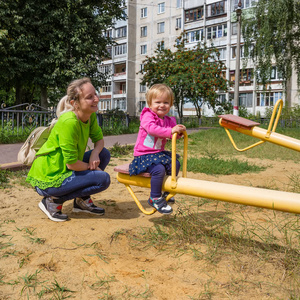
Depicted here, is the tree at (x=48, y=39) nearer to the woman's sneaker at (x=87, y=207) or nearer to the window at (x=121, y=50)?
the woman's sneaker at (x=87, y=207)

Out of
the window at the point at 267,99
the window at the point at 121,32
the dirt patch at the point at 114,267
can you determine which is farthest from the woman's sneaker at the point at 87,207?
the window at the point at 121,32

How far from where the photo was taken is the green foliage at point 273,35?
15.7 m

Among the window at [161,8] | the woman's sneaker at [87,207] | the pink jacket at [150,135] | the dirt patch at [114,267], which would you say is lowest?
the dirt patch at [114,267]

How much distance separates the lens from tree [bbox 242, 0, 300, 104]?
618 inches

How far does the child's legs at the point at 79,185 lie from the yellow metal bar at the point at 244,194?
0.82 metres

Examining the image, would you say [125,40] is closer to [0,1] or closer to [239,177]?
[0,1]

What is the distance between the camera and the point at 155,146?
247cm

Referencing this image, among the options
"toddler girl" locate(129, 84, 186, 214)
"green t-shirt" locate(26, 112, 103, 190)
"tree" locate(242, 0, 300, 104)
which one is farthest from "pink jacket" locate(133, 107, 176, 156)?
"tree" locate(242, 0, 300, 104)

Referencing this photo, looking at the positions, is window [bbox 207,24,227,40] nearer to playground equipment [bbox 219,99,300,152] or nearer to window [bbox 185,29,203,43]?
window [bbox 185,29,203,43]

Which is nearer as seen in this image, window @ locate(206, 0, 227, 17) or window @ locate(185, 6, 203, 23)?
window @ locate(206, 0, 227, 17)

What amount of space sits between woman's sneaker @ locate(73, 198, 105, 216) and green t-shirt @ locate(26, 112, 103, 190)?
42cm

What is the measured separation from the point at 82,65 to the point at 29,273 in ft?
47.9

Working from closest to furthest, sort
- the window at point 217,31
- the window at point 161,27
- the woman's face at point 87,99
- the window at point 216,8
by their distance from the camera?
the woman's face at point 87,99 → the window at point 216,8 → the window at point 217,31 → the window at point 161,27

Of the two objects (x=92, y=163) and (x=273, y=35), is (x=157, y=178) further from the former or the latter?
(x=273, y=35)
